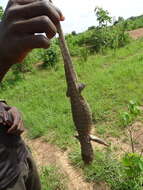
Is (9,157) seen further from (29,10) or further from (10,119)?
(29,10)

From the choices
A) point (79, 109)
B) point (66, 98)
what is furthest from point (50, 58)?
point (79, 109)

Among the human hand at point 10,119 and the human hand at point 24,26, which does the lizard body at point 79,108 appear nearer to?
the human hand at point 10,119

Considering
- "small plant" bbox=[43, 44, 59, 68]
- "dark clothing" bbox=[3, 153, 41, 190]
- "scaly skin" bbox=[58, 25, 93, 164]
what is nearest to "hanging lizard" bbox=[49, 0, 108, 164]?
"scaly skin" bbox=[58, 25, 93, 164]

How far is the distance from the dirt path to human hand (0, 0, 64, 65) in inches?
86.2

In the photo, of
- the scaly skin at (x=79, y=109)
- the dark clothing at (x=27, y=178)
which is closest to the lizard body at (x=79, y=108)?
the scaly skin at (x=79, y=109)

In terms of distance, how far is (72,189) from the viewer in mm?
2572

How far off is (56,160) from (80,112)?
2136 mm

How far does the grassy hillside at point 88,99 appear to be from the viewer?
10.9ft

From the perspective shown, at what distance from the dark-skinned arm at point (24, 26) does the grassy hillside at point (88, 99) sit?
214 cm

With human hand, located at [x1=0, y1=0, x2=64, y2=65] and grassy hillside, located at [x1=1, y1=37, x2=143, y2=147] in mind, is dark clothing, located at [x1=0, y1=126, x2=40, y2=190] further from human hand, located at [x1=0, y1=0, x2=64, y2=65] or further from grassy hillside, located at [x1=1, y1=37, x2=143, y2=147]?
grassy hillside, located at [x1=1, y1=37, x2=143, y2=147]

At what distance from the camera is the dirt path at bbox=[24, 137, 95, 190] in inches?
103

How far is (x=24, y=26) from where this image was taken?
51 cm

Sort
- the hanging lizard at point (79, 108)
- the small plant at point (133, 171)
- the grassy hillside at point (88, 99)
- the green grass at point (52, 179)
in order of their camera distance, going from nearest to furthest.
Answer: the hanging lizard at point (79, 108)
the small plant at point (133, 171)
the green grass at point (52, 179)
the grassy hillside at point (88, 99)

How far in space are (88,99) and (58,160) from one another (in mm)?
1627
